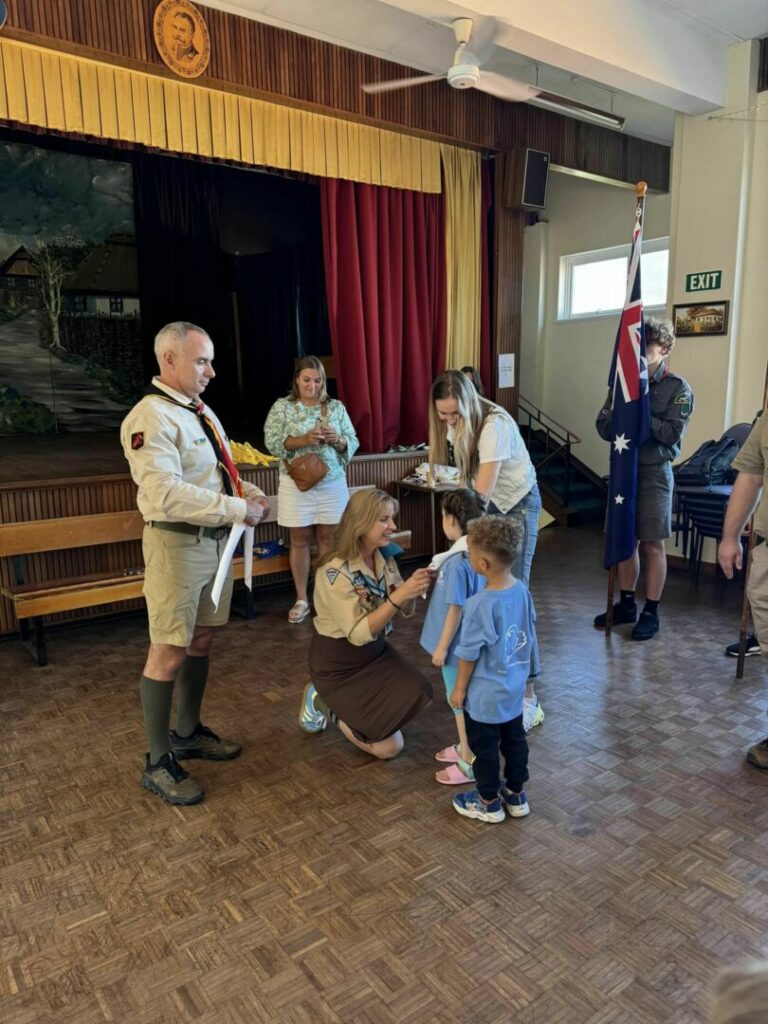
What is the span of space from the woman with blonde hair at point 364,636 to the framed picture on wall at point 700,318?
3.68 meters

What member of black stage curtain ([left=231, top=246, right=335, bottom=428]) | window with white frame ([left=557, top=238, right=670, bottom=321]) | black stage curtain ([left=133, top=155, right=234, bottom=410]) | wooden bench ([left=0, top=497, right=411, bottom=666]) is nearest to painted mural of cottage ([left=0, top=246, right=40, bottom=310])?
black stage curtain ([left=133, top=155, right=234, bottom=410])

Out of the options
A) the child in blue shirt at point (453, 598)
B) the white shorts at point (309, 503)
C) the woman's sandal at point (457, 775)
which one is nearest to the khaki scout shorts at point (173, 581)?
the child in blue shirt at point (453, 598)

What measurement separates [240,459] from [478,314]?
2.45 metres

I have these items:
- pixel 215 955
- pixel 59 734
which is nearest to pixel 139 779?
pixel 59 734

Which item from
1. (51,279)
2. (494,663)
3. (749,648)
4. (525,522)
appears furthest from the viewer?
(51,279)

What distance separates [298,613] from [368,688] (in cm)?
178

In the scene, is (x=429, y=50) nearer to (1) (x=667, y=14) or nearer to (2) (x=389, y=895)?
(1) (x=667, y=14)

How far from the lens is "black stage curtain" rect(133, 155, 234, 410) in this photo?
758 cm

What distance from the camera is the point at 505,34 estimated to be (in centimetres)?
392

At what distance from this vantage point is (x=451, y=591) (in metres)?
2.38

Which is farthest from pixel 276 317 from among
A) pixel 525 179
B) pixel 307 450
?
pixel 307 450

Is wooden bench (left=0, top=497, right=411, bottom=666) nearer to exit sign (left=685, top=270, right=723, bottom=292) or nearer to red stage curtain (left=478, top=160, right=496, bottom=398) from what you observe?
red stage curtain (left=478, top=160, right=496, bottom=398)

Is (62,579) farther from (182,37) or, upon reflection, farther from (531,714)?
(182,37)

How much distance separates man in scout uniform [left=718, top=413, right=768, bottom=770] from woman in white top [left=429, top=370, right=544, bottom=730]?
2.50 feet
